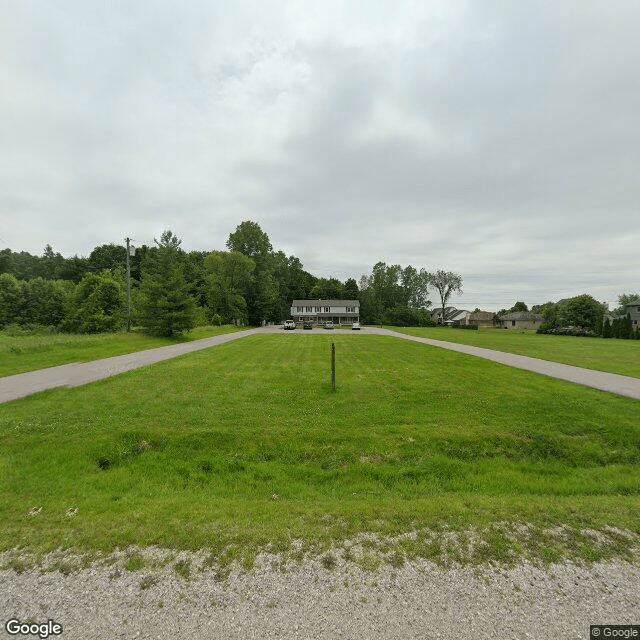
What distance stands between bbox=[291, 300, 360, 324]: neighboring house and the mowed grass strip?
72.3 metres

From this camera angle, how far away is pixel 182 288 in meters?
26.7

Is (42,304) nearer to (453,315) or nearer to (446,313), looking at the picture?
(453,315)

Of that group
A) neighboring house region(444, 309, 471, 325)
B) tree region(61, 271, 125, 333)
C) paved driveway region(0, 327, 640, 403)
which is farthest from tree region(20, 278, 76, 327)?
neighboring house region(444, 309, 471, 325)

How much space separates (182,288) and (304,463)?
24.5m

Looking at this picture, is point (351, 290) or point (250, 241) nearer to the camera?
point (250, 241)

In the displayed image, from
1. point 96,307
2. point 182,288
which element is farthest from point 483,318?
point 96,307

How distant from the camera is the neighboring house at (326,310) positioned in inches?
3228

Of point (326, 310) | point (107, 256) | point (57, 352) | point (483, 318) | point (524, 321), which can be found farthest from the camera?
point (483, 318)

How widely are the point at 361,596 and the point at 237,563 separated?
1173 millimetres

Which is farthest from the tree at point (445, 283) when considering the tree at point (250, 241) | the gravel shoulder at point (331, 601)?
the gravel shoulder at point (331, 601)

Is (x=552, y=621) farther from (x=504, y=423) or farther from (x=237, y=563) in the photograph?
(x=504, y=423)

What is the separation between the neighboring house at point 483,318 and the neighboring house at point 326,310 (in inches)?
1496

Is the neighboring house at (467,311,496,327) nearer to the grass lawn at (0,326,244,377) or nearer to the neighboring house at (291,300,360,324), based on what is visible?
the neighboring house at (291,300,360,324)

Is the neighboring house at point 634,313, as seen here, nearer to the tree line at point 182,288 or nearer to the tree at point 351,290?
the tree line at point 182,288
